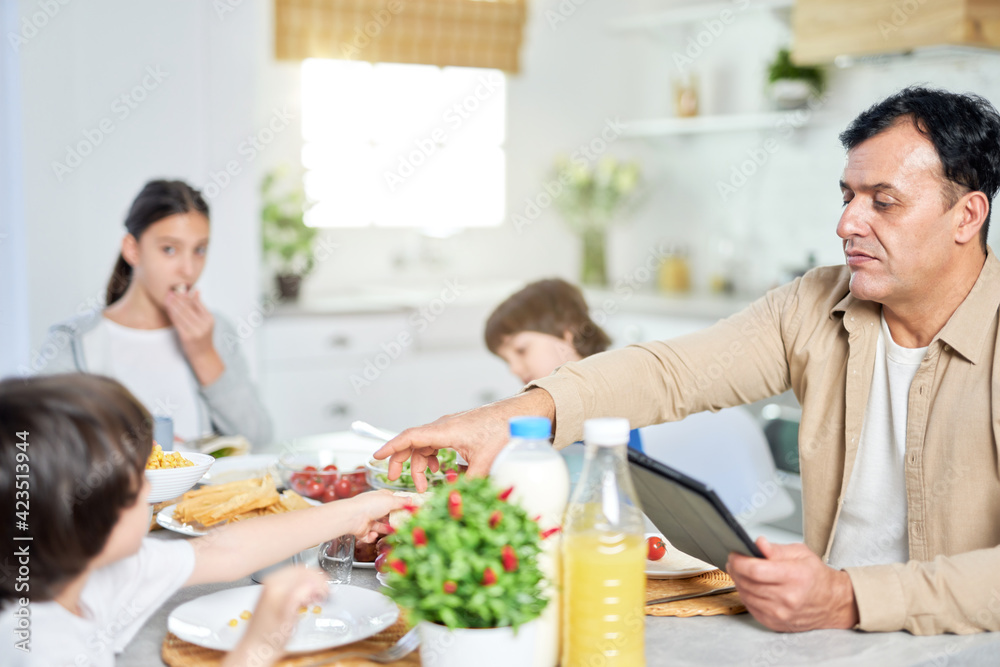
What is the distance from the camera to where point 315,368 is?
3.79m

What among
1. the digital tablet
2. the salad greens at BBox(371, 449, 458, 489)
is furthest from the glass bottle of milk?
the salad greens at BBox(371, 449, 458, 489)

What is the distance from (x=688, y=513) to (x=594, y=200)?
150 inches

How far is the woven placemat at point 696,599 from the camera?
3.64 feet

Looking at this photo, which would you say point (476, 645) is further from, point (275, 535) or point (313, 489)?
point (313, 489)

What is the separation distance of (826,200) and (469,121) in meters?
1.76

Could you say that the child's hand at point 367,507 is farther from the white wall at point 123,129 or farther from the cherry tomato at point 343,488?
the white wall at point 123,129

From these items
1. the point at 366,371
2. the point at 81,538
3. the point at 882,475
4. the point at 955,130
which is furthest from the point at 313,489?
the point at 366,371

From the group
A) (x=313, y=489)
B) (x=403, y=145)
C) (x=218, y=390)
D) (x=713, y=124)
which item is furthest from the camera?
(x=403, y=145)

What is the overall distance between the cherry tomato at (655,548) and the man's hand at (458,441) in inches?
9.4

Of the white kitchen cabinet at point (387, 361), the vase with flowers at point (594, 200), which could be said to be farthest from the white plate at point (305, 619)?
the vase with flowers at point (594, 200)

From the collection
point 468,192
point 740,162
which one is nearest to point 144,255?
point 468,192

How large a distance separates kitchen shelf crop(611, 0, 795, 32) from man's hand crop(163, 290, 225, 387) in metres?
2.75

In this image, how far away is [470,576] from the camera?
2.74 ft

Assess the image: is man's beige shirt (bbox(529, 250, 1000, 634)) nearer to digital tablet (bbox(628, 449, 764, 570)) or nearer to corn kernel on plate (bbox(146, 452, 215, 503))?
digital tablet (bbox(628, 449, 764, 570))
